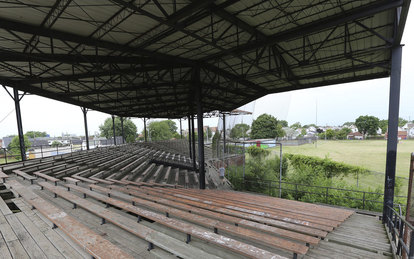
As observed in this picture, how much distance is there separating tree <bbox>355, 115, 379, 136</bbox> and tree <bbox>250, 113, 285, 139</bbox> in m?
44.4

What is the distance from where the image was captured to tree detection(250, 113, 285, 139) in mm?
59812

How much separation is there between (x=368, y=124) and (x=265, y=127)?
5105cm

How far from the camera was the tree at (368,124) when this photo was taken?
243 feet

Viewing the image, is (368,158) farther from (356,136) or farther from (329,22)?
(356,136)

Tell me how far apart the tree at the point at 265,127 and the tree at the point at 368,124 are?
44418 mm

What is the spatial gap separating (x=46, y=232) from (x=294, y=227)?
4590 millimetres

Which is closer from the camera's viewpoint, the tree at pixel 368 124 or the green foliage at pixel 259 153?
the green foliage at pixel 259 153

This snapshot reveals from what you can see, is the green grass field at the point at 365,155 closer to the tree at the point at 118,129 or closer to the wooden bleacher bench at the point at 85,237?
the wooden bleacher bench at the point at 85,237

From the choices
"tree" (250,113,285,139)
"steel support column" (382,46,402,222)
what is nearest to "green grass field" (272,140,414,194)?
"steel support column" (382,46,402,222)

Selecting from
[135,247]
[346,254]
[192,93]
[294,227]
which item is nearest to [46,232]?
[135,247]

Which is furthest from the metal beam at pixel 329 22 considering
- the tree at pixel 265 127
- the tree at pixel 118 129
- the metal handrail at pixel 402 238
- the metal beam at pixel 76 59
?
the tree at pixel 265 127

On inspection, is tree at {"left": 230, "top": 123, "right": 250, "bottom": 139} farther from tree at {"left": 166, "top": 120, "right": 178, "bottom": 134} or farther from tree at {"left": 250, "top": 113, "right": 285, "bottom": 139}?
tree at {"left": 166, "top": 120, "right": 178, "bottom": 134}

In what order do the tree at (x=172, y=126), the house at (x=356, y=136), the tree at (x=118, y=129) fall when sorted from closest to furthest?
the tree at (x=118, y=129) < the house at (x=356, y=136) < the tree at (x=172, y=126)

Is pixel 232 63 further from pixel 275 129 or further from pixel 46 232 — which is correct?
pixel 275 129
